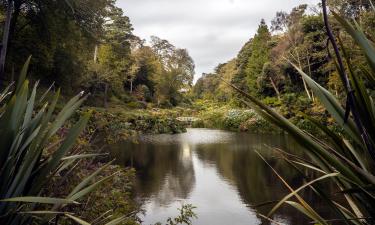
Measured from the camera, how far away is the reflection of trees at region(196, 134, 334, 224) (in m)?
6.89

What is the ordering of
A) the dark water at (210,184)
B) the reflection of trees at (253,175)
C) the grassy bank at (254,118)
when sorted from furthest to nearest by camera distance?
the grassy bank at (254,118), the reflection of trees at (253,175), the dark water at (210,184)

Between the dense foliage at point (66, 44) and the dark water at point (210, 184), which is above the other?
the dense foliage at point (66, 44)

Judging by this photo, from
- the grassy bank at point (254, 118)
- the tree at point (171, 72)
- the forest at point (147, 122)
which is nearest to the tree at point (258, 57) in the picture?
the forest at point (147, 122)

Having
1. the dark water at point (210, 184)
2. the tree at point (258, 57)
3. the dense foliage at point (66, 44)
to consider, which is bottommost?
the dark water at point (210, 184)

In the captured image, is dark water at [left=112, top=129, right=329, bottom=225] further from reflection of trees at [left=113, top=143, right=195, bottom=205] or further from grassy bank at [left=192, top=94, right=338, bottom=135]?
grassy bank at [left=192, top=94, right=338, bottom=135]

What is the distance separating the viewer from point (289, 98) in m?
23.0

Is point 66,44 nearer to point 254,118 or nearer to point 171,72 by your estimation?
point 254,118

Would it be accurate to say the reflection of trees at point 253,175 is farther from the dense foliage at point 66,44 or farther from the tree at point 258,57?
the tree at point 258,57

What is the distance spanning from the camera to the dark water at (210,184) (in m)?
6.19

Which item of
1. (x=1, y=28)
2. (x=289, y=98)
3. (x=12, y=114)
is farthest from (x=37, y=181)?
(x=289, y=98)

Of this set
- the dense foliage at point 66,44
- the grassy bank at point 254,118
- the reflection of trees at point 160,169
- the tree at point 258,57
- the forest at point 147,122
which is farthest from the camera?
the tree at point 258,57

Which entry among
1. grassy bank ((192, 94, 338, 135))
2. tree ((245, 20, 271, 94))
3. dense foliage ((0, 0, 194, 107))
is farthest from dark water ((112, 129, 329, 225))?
tree ((245, 20, 271, 94))

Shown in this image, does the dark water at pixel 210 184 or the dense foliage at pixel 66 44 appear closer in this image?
the dark water at pixel 210 184

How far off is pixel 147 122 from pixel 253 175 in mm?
13604
